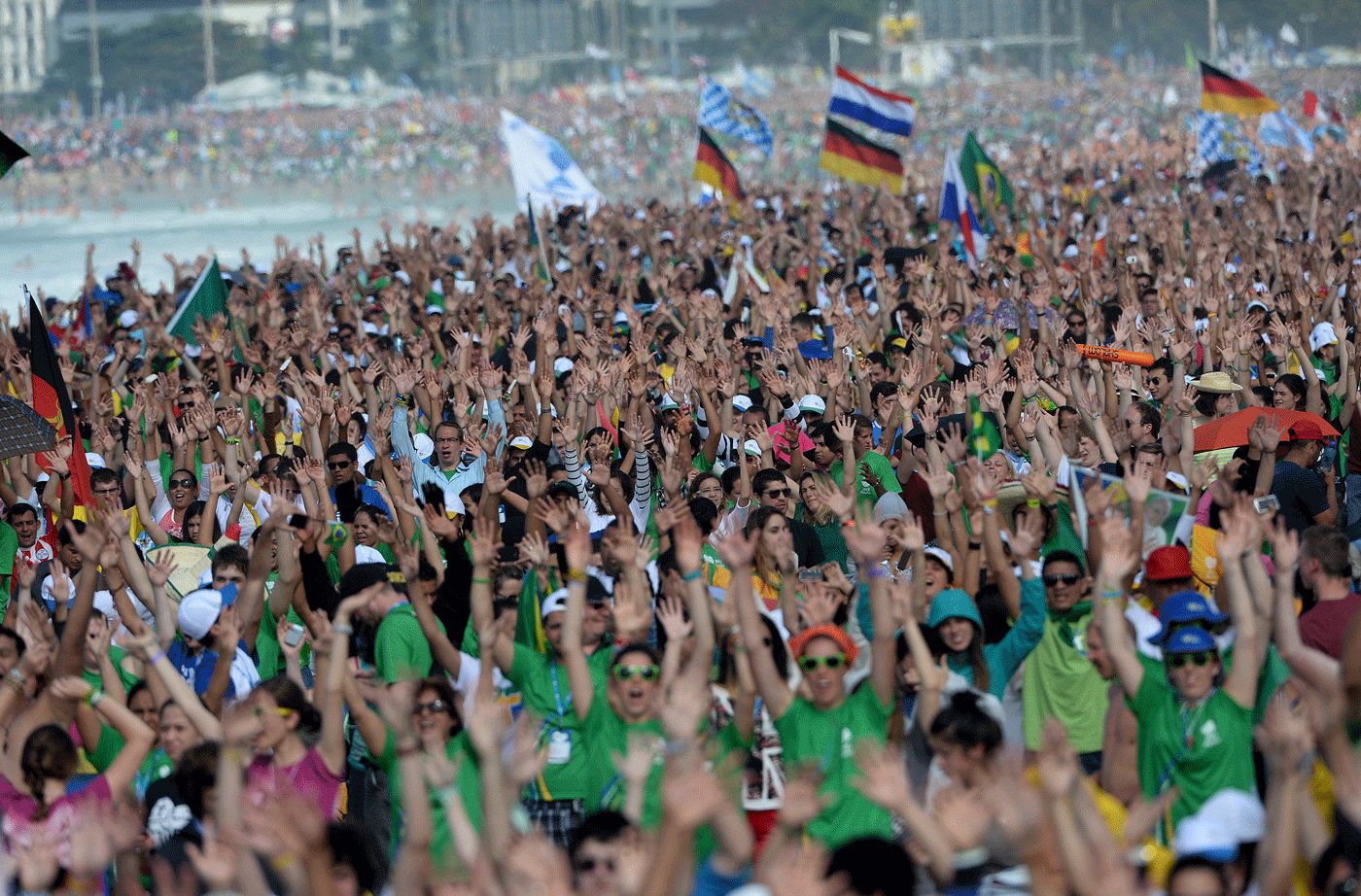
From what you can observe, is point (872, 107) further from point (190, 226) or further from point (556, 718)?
point (190, 226)

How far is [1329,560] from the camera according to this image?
190 inches

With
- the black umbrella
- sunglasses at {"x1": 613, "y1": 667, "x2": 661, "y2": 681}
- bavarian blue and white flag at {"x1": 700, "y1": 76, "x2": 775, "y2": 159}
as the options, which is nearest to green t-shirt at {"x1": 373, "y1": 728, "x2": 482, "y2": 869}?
sunglasses at {"x1": 613, "y1": 667, "x2": 661, "y2": 681}

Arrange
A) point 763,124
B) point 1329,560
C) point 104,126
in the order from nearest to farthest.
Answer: point 1329,560 → point 763,124 → point 104,126

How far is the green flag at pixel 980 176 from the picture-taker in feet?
52.5

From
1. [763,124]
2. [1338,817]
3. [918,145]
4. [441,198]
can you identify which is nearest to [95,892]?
[1338,817]

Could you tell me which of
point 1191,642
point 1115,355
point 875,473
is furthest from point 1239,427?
point 1191,642

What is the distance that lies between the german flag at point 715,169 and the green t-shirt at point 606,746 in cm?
1357

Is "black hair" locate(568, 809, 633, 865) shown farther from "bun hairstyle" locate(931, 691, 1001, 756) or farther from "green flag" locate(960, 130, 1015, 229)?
"green flag" locate(960, 130, 1015, 229)

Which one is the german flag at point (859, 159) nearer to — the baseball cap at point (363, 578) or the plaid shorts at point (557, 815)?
the baseball cap at point (363, 578)

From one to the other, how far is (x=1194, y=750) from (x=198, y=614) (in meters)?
3.17

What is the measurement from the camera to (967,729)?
3955mm

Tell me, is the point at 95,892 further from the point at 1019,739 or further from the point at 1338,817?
the point at 1338,817

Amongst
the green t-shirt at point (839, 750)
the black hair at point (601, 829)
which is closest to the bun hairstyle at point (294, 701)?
the black hair at point (601, 829)

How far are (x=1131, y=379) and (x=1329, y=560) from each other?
3658mm
